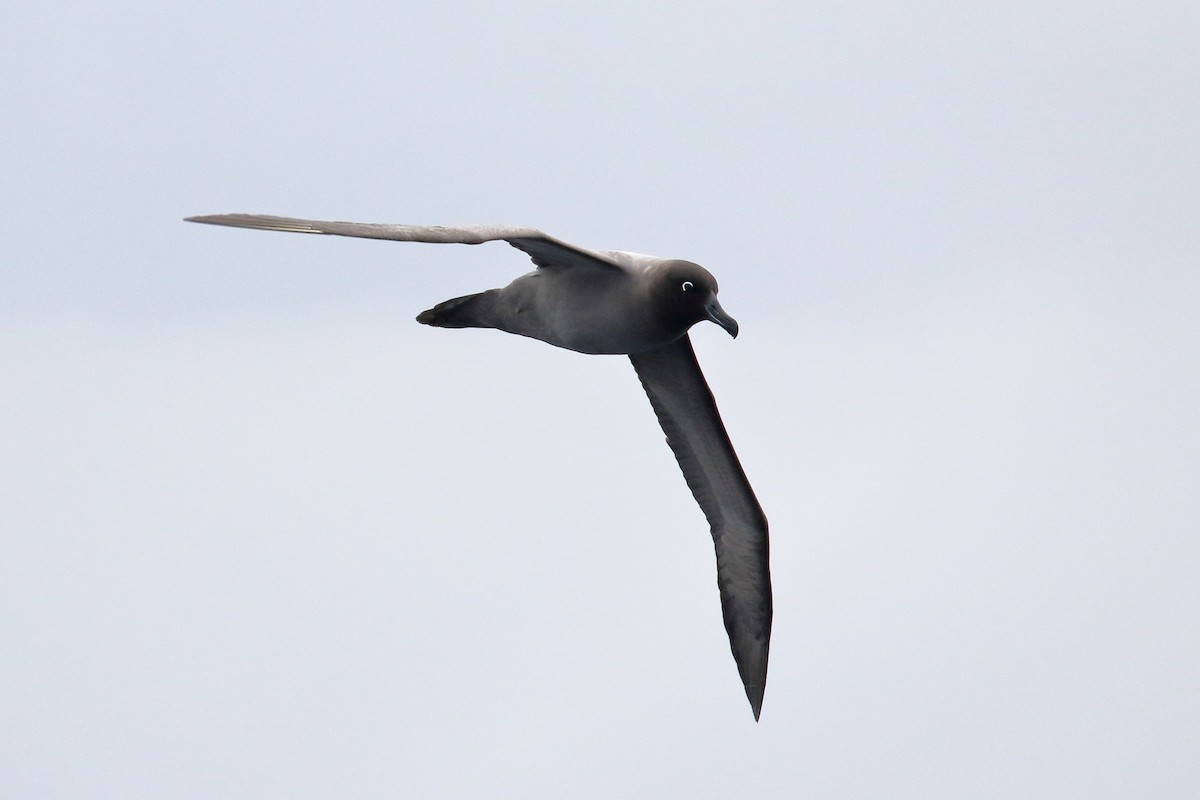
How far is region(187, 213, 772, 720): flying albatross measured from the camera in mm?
15164

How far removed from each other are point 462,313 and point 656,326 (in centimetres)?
266

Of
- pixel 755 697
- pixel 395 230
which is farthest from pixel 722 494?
pixel 395 230

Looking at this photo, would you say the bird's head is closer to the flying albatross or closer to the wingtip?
the flying albatross

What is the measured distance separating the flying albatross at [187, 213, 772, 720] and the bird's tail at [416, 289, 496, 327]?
10 mm

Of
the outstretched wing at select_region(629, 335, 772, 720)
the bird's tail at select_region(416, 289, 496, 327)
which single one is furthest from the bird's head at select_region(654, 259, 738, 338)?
the outstretched wing at select_region(629, 335, 772, 720)

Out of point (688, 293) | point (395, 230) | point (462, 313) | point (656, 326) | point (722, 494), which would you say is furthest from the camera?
point (722, 494)

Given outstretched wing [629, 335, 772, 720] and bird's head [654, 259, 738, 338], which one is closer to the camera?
bird's head [654, 259, 738, 338]

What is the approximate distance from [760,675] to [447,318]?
5.70 m

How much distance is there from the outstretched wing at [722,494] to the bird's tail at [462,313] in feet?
6.32

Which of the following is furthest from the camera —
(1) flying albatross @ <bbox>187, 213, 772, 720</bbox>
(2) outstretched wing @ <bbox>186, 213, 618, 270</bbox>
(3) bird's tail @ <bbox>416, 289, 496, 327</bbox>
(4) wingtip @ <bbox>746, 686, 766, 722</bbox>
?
(4) wingtip @ <bbox>746, 686, 766, 722</bbox>

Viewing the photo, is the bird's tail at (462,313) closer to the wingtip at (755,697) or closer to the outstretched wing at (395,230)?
the outstretched wing at (395,230)

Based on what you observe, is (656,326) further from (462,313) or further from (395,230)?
(395,230)

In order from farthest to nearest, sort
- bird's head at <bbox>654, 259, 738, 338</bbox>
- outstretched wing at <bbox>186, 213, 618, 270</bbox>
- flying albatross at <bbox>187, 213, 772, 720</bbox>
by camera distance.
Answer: bird's head at <bbox>654, 259, 738, 338</bbox> → flying albatross at <bbox>187, 213, 772, 720</bbox> → outstretched wing at <bbox>186, 213, 618, 270</bbox>

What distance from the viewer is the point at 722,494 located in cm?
1981
